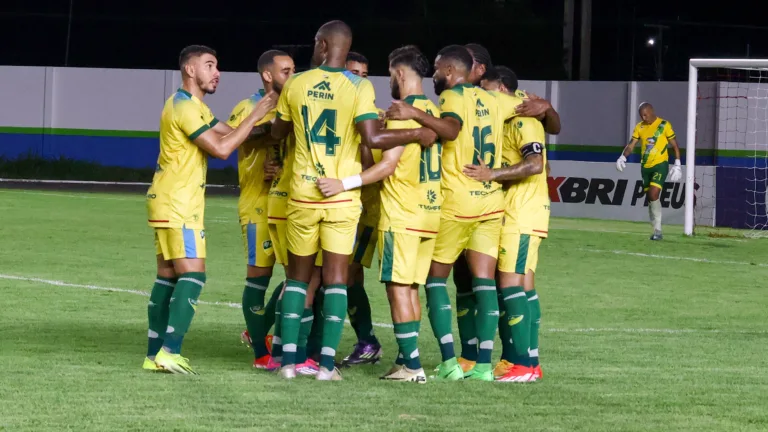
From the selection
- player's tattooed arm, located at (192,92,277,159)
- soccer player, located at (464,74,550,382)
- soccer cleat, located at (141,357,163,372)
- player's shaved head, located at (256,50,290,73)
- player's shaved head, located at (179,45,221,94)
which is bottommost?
soccer cleat, located at (141,357,163,372)

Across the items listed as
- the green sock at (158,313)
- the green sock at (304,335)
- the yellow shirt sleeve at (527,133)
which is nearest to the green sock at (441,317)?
the green sock at (304,335)

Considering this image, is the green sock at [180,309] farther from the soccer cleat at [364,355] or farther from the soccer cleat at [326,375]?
the soccer cleat at [364,355]

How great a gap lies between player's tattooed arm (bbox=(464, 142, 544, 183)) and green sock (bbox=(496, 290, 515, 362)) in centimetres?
79

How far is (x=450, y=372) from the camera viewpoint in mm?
7449

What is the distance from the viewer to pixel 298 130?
23.6 ft

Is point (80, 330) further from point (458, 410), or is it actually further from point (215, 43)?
point (215, 43)

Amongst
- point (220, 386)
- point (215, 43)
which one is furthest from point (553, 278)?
point (215, 43)

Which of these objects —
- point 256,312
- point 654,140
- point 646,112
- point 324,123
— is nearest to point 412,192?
point 324,123

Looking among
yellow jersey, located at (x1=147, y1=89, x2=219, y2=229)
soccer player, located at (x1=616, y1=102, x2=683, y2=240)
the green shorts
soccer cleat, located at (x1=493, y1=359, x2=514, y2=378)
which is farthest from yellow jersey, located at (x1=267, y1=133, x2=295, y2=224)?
the green shorts

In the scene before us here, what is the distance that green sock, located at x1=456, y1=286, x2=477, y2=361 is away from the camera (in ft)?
25.8

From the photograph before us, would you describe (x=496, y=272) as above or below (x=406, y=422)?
above

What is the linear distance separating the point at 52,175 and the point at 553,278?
68.2 feet

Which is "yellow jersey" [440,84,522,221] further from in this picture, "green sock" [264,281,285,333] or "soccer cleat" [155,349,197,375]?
"soccer cleat" [155,349,197,375]

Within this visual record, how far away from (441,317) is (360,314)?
2.99 feet
